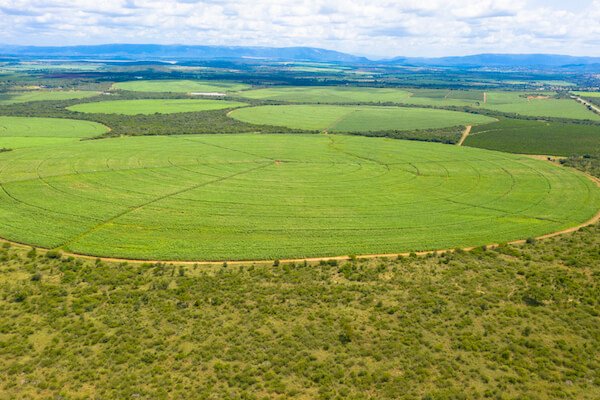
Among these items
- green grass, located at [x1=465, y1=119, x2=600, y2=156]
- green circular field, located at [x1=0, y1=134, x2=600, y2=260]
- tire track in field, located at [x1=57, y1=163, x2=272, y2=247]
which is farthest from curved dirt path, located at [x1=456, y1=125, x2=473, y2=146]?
tire track in field, located at [x1=57, y1=163, x2=272, y2=247]

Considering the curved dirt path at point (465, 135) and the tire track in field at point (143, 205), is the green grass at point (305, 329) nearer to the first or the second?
the tire track in field at point (143, 205)

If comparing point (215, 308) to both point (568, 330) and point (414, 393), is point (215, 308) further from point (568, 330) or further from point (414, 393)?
point (568, 330)

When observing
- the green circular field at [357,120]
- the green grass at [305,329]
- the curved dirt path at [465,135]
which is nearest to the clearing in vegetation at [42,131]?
the green circular field at [357,120]

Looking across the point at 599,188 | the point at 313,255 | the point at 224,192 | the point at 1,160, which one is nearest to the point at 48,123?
the point at 1,160

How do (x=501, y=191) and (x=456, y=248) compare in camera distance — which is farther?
(x=501, y=191)

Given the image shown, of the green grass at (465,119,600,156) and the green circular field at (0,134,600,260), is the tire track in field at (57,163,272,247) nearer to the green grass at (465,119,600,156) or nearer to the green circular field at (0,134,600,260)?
the green circular field at (0,134,600,260)
